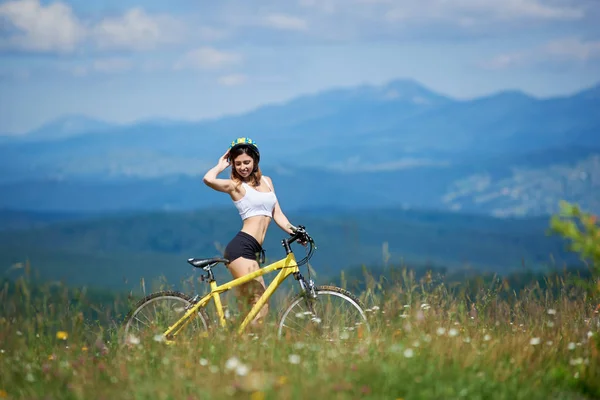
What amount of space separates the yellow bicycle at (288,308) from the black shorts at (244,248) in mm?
109

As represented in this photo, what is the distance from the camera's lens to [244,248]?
19.5 feet

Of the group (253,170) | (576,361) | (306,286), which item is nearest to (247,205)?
(253,170)

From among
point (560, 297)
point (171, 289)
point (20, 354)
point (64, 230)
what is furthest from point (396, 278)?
point (64, 230)

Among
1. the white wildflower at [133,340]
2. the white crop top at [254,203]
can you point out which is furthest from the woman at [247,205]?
the white wildflower at [133,340]

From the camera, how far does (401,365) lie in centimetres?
473

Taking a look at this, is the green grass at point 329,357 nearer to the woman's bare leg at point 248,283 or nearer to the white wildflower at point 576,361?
the white wildflower at point 576,361

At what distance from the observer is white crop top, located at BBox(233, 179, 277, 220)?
6004 millimetres

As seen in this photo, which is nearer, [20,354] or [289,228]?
[20,354]

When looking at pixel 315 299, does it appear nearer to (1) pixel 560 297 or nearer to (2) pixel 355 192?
(1) pixel 560 297

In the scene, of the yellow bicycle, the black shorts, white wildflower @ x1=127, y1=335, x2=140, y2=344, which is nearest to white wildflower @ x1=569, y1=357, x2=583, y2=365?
the yellow bicycle

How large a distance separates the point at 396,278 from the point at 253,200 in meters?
1.62

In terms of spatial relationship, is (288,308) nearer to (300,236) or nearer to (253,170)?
(300,236)

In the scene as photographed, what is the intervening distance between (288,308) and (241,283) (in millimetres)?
377

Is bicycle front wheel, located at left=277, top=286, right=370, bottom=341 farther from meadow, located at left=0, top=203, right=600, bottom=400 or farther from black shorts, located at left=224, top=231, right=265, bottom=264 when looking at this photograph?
black shorts, located at left=224, top=231, right=265, bottom=264
